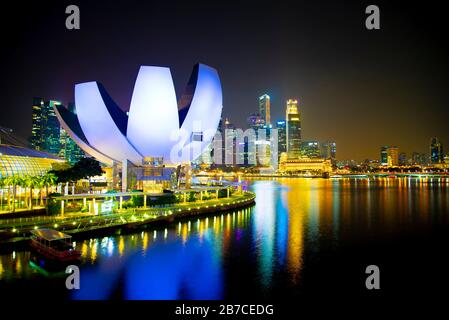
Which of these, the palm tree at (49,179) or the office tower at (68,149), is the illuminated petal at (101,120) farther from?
the office tower at (68,149)

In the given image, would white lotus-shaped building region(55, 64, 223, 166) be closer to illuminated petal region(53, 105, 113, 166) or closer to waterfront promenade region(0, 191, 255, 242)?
illuminated petal region(53, 105, 113, 166)

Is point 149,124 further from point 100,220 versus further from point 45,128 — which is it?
point 45,128

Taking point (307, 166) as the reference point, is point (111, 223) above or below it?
below

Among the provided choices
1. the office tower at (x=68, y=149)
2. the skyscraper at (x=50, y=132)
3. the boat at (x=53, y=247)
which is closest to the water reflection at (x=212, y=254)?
the boat at (x=53, y=247)

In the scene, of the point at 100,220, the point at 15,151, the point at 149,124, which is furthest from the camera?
the point at 15,151

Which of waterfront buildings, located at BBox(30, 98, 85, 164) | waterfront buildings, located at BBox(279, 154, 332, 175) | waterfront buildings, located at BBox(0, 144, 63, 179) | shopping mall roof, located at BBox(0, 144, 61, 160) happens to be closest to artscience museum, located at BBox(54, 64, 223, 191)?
waterfront buildings, located at BBox(0, 144, 63, 179)

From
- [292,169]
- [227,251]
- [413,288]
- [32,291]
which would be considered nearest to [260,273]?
[227,251]

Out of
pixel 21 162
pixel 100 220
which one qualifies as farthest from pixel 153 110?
pixel 21 162
